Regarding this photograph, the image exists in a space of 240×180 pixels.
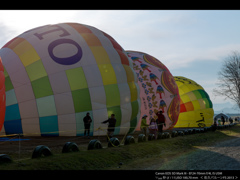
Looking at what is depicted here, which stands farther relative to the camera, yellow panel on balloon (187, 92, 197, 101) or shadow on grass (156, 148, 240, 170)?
yellow panel on balloon (187, 92, 197, 101)

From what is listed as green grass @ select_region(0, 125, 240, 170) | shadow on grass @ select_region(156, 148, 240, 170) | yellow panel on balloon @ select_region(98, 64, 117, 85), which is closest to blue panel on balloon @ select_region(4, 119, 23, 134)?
yellow panel on balloon @ select_region(98, 64, 117, 85)

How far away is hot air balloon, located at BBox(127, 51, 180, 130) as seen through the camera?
74.0 feet

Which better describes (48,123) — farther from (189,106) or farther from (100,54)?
(189,106)

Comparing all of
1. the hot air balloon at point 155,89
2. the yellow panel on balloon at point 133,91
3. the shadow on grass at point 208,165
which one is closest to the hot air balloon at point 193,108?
the hot air balloon at point 155,89

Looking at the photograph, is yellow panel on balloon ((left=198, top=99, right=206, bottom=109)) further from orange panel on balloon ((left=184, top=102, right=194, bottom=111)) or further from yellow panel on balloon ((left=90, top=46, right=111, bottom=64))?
yellow panel on balloon ((left=90, top=46, right=111, bottom=64))

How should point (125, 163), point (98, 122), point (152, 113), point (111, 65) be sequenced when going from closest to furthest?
point (125, 163), point (98, 122), point (111, 65), point (152, 113)

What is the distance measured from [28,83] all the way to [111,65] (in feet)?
15.2

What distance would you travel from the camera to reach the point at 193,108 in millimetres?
29750

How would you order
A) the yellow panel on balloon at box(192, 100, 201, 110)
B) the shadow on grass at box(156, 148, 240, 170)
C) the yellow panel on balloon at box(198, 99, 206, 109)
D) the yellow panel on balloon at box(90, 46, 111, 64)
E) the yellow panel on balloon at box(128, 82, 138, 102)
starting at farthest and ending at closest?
the yellow panel on balloon at box(198, 99, 206, 109) < the yellow panel on balloon at box(192, 100, 201, 110) < the yellow panel on balloon at box(128, 82, 138, 102) < the yellow panel on balloon at box(90, 46, 111, 64) < the shadow on grass at box(156, 148, 240, 170)

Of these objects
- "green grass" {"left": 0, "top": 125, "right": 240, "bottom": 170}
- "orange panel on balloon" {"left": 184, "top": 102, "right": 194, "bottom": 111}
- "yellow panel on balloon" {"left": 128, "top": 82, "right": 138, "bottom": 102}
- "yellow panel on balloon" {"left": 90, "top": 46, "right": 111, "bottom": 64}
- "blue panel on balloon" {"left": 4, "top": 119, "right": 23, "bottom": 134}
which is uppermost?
"yellow panel on balloon" {"left": 90, "top": 46, "right": 111, "bottom": 64}

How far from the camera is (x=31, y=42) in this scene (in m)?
15.7

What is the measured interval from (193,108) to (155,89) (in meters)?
8.38
